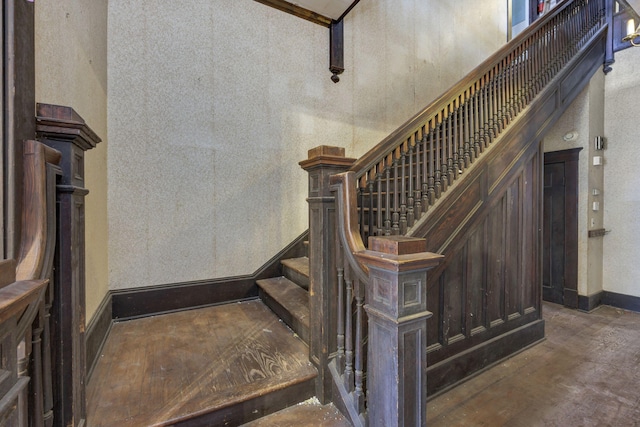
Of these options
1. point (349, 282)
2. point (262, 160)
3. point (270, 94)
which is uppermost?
point (270, 94)

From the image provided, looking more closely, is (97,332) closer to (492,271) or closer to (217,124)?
(217,124)

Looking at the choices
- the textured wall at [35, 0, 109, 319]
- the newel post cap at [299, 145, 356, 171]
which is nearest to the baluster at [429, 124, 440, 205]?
the newel post cap at [299, 145, 356, 171]

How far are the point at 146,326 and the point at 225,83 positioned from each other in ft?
6.76

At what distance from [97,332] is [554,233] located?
4.48m

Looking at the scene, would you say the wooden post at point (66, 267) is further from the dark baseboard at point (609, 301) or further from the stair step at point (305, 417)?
the dark baseboard at point (609, 301)

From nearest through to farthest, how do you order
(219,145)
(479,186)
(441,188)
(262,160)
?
(441,188)
(479,186)
(219,145)
(262,160)

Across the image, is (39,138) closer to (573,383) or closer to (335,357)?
(335,357)

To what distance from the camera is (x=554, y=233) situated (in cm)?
352

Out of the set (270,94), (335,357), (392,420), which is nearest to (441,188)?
(335,357)

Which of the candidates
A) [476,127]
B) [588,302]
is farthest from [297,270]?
[588,302]

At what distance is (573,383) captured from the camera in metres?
1.96

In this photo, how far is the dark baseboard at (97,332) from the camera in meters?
1.58

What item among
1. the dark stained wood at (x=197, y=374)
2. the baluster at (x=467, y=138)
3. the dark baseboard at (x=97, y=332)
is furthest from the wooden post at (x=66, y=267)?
the baluster at (x=467, y=138)

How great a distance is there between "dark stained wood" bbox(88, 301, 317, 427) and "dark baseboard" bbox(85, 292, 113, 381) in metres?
0.05
